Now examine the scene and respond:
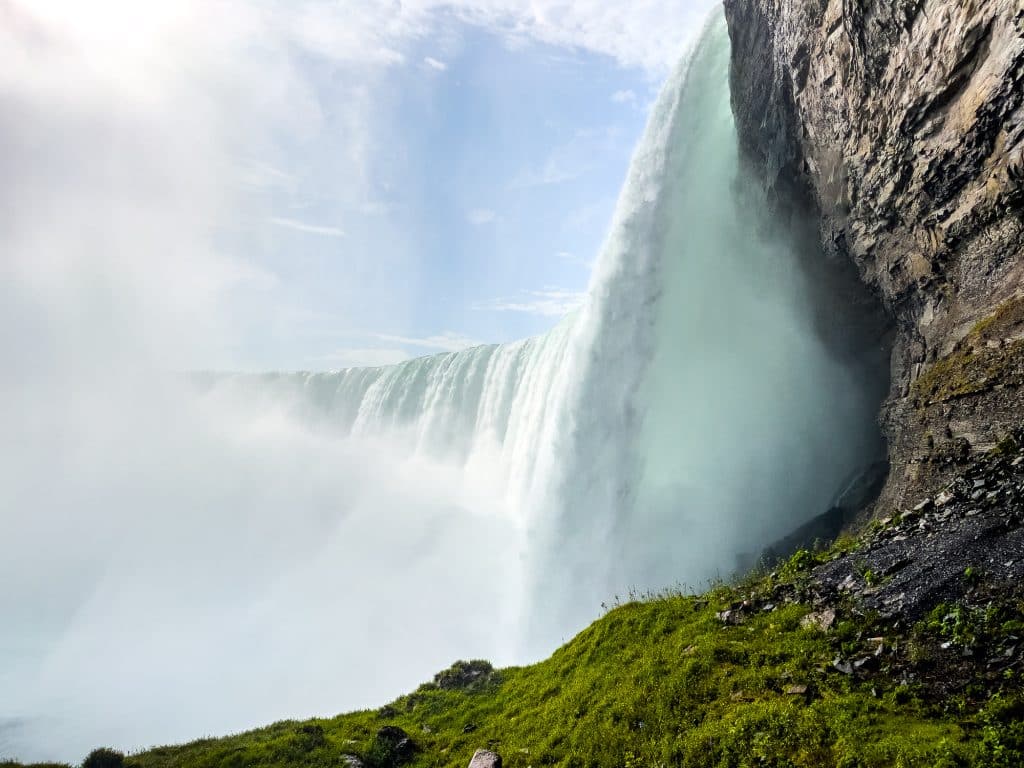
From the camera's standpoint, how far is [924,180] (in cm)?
1650

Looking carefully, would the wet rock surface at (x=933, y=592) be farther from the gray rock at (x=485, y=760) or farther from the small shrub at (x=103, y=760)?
the small shrub at (x=103, y=760)

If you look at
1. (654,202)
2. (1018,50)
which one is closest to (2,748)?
(654,202)

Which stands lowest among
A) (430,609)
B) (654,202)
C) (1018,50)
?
(430,609)

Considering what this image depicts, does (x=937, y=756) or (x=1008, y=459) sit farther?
(x=1008, y=459)

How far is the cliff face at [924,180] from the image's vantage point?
13.6 meters

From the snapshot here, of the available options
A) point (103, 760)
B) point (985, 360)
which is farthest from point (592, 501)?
point (103, 760)

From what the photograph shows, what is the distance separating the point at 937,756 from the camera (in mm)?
4828

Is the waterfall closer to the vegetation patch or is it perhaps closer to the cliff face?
the cliff face

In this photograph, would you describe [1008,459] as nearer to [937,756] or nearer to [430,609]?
[937,756]

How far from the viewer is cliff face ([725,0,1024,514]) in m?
13.6

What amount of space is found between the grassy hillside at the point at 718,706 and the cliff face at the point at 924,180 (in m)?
8.90

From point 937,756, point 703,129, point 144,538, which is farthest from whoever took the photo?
point 144,538

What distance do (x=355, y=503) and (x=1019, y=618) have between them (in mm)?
46566

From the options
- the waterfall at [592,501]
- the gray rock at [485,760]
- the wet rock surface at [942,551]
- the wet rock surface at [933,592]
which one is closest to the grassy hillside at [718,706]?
the wet rock surface at [933,592]
